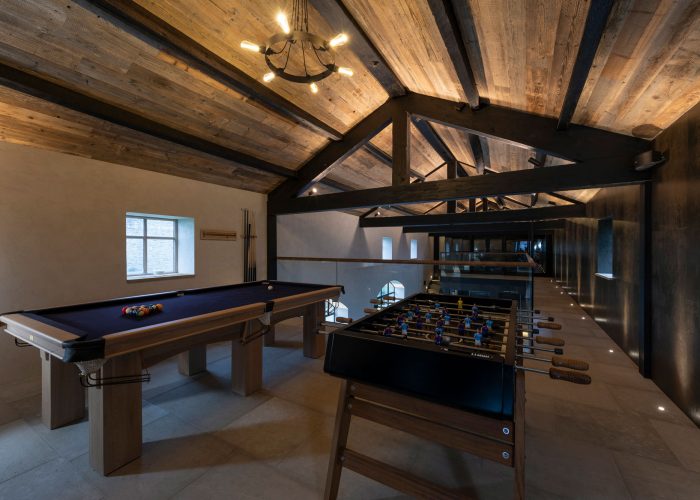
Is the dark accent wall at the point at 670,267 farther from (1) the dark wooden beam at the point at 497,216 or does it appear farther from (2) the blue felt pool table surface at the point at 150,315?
(2) the blue felt pool table surface at the point at 150,315

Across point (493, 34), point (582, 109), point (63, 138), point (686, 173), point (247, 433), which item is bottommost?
point (247, 433)

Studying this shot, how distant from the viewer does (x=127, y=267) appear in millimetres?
3639

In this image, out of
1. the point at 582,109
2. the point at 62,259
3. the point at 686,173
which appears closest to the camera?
the point at 686,173

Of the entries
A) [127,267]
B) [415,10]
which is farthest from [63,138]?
[415,10]

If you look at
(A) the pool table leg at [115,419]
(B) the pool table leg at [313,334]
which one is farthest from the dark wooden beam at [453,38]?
(A) the pool table leg at [115,419]

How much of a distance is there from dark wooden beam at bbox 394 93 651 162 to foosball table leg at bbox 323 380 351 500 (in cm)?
321

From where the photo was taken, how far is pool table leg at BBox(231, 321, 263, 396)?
8.34 feet

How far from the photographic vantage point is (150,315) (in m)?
2.15

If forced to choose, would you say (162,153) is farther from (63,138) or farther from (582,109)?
(582,109)

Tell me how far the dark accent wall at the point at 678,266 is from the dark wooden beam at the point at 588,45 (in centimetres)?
77

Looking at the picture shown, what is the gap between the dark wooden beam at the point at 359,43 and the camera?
247cm

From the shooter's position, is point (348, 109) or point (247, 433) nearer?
point (247, 433)

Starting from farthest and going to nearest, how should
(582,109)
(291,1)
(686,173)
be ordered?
(582,109), (291,1), (686,173)

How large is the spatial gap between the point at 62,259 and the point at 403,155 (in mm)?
3990
